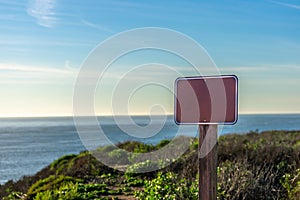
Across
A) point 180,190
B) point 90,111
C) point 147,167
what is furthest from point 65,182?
point 90,111

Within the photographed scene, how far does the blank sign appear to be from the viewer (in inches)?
189

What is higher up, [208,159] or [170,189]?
[208,159]

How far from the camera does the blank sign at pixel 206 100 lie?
Result: 479cm

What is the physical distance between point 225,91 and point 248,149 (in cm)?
652

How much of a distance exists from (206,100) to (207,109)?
0.09 meters

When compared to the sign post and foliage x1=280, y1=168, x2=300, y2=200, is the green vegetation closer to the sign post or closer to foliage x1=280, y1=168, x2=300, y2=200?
foliage x1=280, y1=168, x2=300, y2=200

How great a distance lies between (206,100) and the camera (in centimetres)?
491

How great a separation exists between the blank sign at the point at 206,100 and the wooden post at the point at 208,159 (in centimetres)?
18

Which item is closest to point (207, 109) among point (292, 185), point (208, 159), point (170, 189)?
point (208, 159)

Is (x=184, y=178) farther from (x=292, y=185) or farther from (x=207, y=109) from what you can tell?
(x=207, y=109)

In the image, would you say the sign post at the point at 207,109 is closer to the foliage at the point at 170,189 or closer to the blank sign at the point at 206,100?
the blank sign at the point at 206,100

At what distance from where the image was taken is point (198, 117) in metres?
4.96

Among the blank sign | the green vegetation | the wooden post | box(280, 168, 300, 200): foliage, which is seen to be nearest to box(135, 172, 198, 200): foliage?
the green vegetation

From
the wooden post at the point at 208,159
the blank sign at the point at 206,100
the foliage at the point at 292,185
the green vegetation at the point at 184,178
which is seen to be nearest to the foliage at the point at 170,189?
the green vegetation at the point at 184,178
